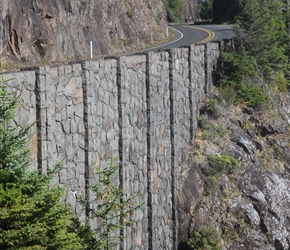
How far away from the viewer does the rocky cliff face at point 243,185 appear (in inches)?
808

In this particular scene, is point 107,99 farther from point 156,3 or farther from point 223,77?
point 156,3

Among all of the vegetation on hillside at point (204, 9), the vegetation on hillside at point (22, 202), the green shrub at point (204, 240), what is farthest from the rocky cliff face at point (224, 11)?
the vegetation on hillside at point (22, 202)

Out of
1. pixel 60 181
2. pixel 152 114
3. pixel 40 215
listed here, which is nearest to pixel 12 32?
pixel 152 114

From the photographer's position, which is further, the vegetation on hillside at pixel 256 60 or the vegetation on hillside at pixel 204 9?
the vegetation on hillside at pixel 204 9

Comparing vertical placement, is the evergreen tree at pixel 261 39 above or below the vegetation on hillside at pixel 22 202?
below

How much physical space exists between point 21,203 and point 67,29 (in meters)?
14.8

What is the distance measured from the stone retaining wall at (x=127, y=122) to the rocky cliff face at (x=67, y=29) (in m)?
4.07

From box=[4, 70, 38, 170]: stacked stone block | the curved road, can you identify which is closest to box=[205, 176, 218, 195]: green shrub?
box=[4, 70, 38, 170]: stacked stone block

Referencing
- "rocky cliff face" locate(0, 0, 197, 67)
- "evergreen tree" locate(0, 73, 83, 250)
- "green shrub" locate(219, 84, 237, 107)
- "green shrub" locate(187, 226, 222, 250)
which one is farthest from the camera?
"green shrub" locate(219, 84, 237, 107)

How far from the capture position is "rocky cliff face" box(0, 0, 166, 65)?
20859 millimetres

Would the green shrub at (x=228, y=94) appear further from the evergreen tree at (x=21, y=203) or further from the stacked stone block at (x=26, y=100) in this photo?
the evergreen tree at (x=21, y=203)

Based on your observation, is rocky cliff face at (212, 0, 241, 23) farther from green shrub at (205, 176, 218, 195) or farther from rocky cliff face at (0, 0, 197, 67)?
green shrub at (205, 176, 218, 195)

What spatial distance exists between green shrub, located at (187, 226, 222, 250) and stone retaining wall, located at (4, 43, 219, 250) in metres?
0.48

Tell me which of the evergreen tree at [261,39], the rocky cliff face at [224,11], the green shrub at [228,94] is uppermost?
the evergreen tree at [261,39]
